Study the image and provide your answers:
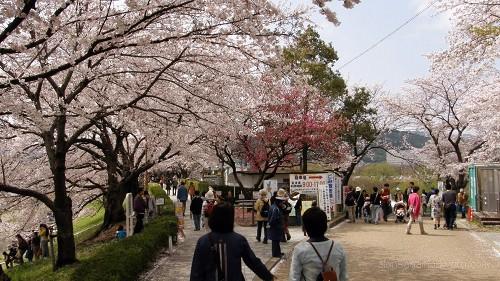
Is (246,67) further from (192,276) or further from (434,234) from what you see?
(434,234)

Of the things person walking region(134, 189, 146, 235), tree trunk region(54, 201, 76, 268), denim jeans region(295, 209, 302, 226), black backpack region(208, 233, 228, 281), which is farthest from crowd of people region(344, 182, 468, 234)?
black backpack region(208, 233, 228, 281)

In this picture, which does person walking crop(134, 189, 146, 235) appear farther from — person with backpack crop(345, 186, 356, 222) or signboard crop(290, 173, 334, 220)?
person with backpack crop(345, 186, 356, 222)

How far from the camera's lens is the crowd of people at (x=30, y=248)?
54.5 ft

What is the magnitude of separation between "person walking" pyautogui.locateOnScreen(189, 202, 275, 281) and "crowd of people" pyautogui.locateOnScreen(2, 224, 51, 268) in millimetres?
12963

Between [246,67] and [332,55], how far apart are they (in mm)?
14810

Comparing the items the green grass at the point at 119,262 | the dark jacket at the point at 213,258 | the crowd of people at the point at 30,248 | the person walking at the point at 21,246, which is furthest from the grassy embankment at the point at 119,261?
the person walking at the point at 21,246

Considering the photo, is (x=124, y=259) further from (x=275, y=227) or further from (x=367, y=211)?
(x=367, y=211)

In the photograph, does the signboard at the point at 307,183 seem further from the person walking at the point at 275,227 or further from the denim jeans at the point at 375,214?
the person walking at the point at 275,227

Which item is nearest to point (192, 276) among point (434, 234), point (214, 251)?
point (214, 251)

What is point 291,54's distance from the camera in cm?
2225

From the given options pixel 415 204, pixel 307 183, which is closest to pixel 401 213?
pixel 307 183

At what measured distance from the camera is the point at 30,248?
1947 centimetres

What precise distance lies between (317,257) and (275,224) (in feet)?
20.6

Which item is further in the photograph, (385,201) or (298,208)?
(385,201)
